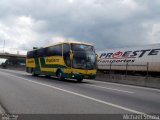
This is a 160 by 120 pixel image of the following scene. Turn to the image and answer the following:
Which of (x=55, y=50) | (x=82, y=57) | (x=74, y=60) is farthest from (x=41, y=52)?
(x=82, y=57)

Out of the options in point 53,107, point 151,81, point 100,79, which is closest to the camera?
point 53,107

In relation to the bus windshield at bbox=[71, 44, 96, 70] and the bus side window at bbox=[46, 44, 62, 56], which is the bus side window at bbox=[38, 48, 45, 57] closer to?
the bus side window at bbox=[46, 44, 62, 56]

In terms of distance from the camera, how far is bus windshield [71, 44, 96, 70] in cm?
2595

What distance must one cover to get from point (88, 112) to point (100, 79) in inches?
906

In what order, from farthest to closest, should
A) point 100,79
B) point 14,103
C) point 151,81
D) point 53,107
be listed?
point 100,79 < point 151,81 < point 14,103 < point 53,107

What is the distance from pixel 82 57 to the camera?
85.4 feet

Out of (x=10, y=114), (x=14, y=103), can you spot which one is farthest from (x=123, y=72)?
(x=10, y=114)

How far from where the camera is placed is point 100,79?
32.8 m

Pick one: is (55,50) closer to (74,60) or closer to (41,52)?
(74,60)

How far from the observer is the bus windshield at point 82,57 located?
25953mm

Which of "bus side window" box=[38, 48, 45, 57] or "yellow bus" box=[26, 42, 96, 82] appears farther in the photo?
"bus side window" box=[38, 48, 45, 57]

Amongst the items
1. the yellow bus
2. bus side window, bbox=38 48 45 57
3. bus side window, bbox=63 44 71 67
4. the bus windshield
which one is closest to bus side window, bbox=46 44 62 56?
the yellow bus

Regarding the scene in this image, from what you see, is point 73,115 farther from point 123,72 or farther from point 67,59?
point 123,72

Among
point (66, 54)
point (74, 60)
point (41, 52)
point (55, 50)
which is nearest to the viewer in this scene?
point (74, 60)
